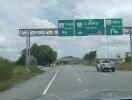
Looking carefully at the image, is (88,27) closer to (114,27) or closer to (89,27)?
(89,27)

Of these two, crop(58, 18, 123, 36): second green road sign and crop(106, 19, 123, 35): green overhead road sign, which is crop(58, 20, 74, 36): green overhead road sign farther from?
crop(106, 19, 123, 35): green overhead road sign

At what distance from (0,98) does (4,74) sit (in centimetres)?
1500

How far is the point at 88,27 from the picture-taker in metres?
59.8

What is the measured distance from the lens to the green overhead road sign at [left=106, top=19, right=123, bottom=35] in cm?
5953

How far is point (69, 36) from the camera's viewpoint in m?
60.4

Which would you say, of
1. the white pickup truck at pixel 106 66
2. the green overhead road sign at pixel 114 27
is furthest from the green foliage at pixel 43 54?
the green overhead road sign at pixel 114 27

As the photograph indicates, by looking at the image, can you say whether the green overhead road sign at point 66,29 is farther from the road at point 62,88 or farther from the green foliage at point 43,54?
the green foliage at point 43,54

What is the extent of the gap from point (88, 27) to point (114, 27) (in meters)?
3.40

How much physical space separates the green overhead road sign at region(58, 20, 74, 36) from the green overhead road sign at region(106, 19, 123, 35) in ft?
15.1

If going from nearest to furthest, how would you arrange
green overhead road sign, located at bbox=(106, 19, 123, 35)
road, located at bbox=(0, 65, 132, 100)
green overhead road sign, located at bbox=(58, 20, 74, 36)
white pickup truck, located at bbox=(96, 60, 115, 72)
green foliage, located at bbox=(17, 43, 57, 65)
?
1. road, located at bbox=(0, 65, 132, 100)
2. green overhead road sign, located at bbox=(106, 19, 123, 35)
3. green overhead road sign, located at bbox=(58, 20, 74, 36)
4. white pickup truck, located at bbox=(96, 60, 115, 72)
5. green foliage, located at bbox=(17, 43, 57, 65)

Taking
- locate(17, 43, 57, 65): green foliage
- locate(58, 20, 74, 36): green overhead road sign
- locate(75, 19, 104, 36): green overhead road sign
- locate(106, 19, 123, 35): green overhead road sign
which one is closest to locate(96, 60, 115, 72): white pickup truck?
locate(106, 19, 123, 35): green overhead road sign

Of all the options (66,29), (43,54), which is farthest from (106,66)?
(43,54)

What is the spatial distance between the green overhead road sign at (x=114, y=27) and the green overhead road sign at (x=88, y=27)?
0.81 metres

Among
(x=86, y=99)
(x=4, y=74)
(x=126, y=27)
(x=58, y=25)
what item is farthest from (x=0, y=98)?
(x=126, y=27)
